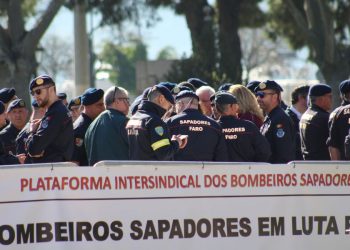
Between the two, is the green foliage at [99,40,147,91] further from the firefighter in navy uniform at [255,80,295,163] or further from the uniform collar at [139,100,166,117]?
the uniform collar at [139,100,166,117]

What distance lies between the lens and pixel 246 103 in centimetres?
979

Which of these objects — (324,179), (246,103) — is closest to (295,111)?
(246,103)

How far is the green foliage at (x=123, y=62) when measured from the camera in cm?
6775

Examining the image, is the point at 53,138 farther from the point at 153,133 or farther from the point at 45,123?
the point at 153,133

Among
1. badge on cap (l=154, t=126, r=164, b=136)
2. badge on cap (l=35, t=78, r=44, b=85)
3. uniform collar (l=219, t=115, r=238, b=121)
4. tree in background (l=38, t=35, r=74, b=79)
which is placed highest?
tree in background (l=38, t=35, r=74, b=79)

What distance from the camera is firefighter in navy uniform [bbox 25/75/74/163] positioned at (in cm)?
844

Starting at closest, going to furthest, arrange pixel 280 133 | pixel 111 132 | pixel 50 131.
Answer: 1. pixel 50 131
2. pixel 111 132
3. pixel 280 133

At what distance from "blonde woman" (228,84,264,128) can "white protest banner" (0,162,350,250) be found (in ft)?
7.29

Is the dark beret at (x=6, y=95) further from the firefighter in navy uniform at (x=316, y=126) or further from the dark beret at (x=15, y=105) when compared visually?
the firefighter in navy uniform at (x=316, y=126)

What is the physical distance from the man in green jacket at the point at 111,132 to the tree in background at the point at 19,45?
11.9 m

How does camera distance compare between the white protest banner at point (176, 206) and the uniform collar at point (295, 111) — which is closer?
the white protest banner at point (176, 206)

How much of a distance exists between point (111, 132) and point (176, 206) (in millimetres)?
1772

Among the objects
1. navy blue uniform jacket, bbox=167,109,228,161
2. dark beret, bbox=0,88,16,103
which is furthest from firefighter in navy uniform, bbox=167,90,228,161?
dark beret, bbox=0,88,16,103

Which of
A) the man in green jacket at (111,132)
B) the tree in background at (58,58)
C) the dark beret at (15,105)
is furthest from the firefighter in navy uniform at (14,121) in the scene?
the tree in background at (58,58)
